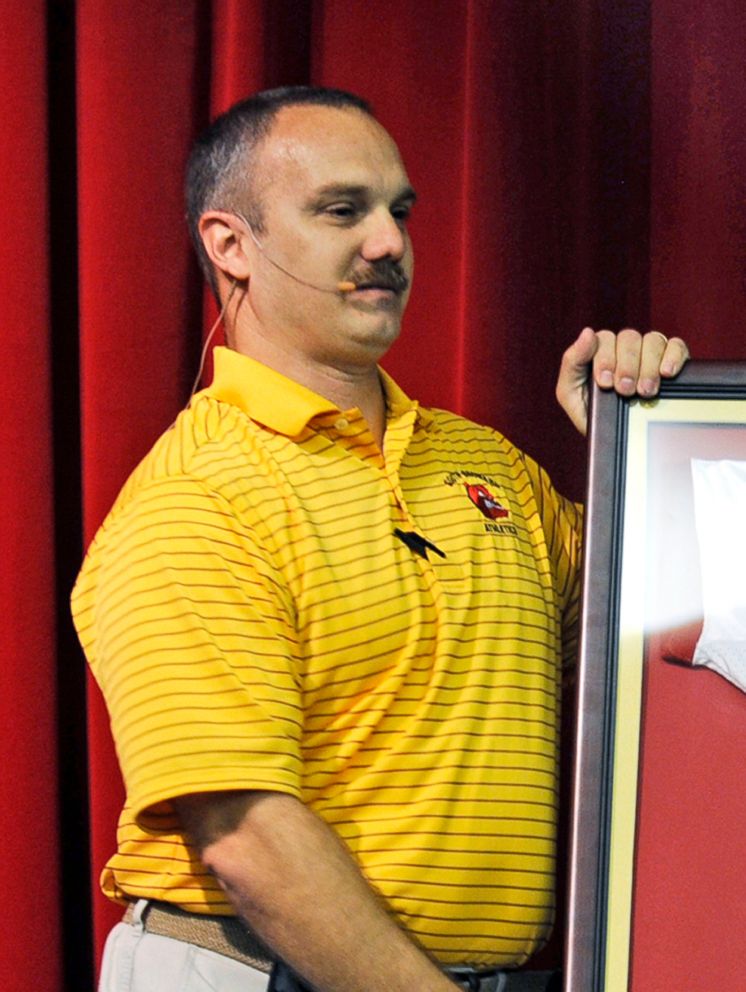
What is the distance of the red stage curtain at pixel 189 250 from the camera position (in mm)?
1598

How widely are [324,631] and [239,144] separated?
50 centimetres

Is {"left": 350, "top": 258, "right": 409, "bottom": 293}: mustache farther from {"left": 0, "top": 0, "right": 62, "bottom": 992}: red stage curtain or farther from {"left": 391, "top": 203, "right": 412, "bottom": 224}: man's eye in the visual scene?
{"left": 0, "top": 0, "right": 62, "bottom": 992}: red stage curtain

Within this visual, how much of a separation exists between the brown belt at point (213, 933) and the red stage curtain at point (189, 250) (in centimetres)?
36

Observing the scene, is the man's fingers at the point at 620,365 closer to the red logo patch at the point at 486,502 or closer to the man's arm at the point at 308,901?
the red logo patch at the point at 486,502

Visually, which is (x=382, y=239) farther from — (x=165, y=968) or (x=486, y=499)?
(x=165, y=968)

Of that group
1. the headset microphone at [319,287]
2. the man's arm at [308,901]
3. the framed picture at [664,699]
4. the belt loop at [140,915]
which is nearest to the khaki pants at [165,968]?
the belt loop at [140,915]

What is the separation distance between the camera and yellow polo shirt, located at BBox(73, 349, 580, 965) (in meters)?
1.16

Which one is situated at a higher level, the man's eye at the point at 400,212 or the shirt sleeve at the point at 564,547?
the man's eye at the point at 400,212

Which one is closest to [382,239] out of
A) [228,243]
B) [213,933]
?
[228,243]

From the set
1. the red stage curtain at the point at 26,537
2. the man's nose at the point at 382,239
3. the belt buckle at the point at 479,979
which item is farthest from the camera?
the red stage curtain at the point at 26,537

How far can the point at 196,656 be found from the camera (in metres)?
1.16

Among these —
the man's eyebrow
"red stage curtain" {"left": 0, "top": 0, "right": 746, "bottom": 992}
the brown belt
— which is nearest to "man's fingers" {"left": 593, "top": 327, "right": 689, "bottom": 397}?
the man's eyebrow

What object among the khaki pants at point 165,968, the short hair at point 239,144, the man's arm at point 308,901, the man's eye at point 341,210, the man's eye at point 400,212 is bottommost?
the khaki pants at point 165,968

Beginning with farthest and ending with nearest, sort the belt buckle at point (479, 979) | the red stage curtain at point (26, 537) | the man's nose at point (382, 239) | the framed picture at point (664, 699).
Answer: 1. the red stage curtain at point (26, 537)
2. the man's nose at point (382, 239)
3. the belt buckle at point (479, 979)
4. the framed picture at point (664, 699)
